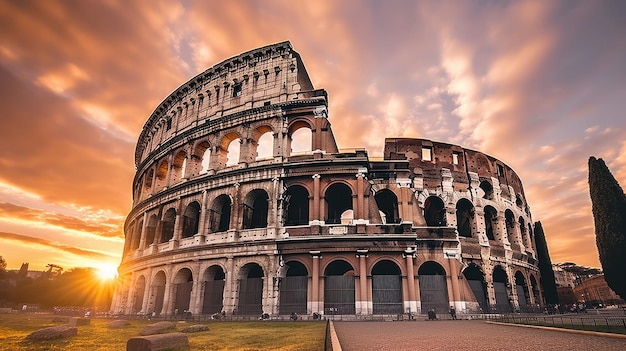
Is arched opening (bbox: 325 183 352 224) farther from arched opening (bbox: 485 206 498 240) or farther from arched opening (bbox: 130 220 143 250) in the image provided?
arched opening (bbox: 130 220 143 250)

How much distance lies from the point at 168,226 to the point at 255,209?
772 cm

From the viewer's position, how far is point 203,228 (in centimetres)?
2278

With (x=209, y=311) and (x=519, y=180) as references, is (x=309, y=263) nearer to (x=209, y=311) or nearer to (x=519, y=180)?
(x=209, y=311)

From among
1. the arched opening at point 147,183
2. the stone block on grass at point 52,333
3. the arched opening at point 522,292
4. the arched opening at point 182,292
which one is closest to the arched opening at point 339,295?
the arched opening at point 182,292

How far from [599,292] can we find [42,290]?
83.4 meters

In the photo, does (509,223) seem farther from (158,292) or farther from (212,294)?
(158,292)

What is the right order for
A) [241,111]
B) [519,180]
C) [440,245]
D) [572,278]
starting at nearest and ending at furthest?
[440,245] → [241,111] → [519,180] → [572,278]

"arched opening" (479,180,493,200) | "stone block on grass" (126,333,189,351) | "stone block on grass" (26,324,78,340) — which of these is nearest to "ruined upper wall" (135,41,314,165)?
"arched opening" (479,180,493,200)

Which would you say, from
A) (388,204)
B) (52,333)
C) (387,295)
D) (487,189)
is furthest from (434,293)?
(52,333)

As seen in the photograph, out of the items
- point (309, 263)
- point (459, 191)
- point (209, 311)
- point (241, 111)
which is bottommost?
point (209, 311)

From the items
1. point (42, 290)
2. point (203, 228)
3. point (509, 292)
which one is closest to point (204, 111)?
point (203, 228)

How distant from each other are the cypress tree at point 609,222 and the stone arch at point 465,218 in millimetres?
7541

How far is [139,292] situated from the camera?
1030 inches

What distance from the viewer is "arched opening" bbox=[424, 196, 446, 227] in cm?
2611
